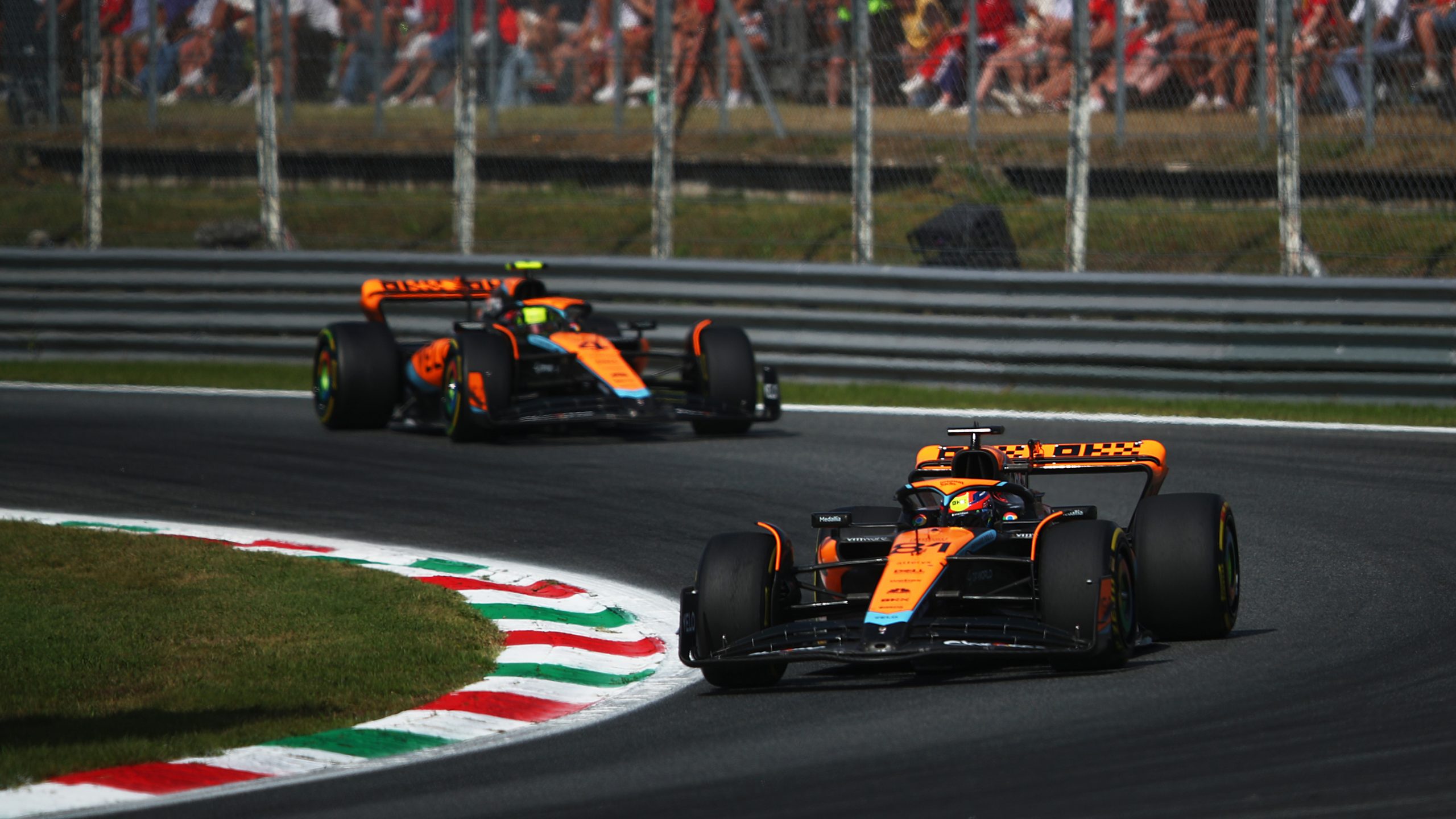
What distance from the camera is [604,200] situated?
55.2ft

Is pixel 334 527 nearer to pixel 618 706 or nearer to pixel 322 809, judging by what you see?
pixel 618 706

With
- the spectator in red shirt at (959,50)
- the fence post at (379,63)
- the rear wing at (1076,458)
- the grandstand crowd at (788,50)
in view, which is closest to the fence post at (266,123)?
the grandstand crowd at (788,50)

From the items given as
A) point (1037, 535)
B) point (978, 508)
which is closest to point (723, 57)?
point (978, 508)

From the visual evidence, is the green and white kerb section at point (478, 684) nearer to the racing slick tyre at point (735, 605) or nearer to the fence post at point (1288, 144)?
the racing slick tyre at point (735, 605)

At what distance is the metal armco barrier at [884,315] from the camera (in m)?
14.3

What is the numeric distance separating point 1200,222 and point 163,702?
34.5ft

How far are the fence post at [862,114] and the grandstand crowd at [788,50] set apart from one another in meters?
0.12

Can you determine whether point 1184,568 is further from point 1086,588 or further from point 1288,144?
point 1288,144

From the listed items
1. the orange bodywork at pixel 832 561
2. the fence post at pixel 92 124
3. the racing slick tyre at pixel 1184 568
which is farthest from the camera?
the fence post at pixel 92 124

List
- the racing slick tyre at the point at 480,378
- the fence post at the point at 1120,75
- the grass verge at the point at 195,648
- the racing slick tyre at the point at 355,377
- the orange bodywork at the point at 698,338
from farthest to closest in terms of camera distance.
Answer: the fence post at the point at 1120,75
the racing slick tyre at the point at 355,377
the orange bodywork at the point at 698,338
the racing slick tyre at the point at 480,378
the grass verge at the point at 195,648

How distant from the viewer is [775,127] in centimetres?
1670

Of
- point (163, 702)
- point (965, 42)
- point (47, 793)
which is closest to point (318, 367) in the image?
point (965, 42)

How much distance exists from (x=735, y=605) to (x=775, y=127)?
10118 mm

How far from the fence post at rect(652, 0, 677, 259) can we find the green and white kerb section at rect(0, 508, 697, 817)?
6.25 m
